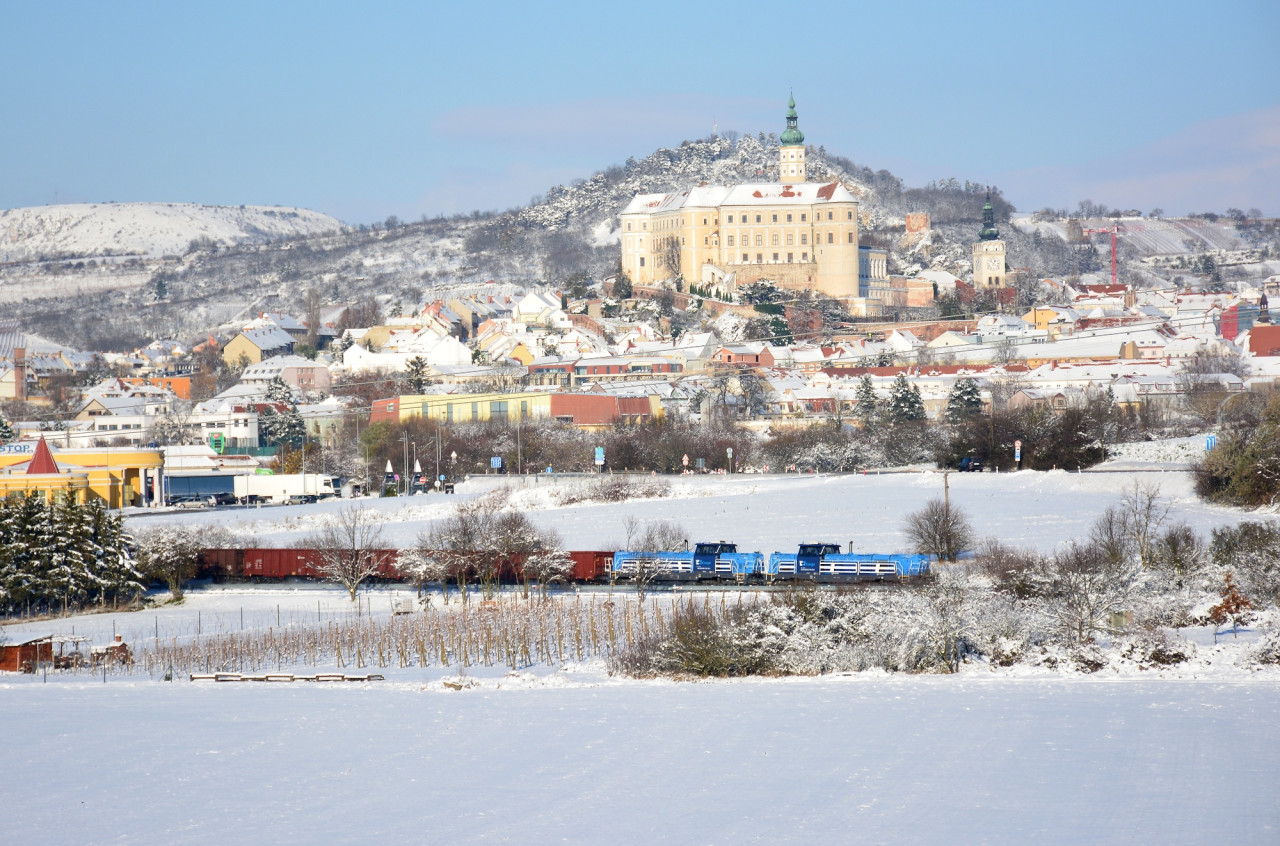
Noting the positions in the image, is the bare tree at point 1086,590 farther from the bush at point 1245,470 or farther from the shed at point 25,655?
the shed at point 25,655

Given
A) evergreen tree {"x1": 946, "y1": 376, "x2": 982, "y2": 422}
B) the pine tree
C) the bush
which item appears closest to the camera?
the bush

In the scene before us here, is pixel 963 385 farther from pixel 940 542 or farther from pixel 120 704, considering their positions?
pixel 120 704

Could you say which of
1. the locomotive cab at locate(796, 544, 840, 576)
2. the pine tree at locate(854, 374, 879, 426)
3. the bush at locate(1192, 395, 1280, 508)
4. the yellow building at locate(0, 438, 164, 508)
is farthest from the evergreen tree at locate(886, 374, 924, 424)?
the locomotive cab at locate(796, 544, 840, 576)

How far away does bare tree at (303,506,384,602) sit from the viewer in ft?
120

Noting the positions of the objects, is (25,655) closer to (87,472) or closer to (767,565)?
(767,565)

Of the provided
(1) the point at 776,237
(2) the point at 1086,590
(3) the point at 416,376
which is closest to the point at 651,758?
(2) the point at 1086,590

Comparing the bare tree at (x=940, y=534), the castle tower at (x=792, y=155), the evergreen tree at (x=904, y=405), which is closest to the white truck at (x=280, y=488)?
the evergreen tree at (x=904, y=405)

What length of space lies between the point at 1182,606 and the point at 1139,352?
75222mm

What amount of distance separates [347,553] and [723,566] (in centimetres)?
973

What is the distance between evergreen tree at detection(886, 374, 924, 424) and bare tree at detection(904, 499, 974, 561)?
3280 cm

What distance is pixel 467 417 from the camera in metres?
78.6

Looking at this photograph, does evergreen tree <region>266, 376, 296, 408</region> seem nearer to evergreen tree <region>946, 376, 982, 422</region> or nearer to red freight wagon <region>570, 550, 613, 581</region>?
evergreen tree <region>946, 376, 982, 422</region>

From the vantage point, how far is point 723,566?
35406 mm

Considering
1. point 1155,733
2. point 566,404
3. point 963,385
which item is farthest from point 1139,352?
point 1155,733
